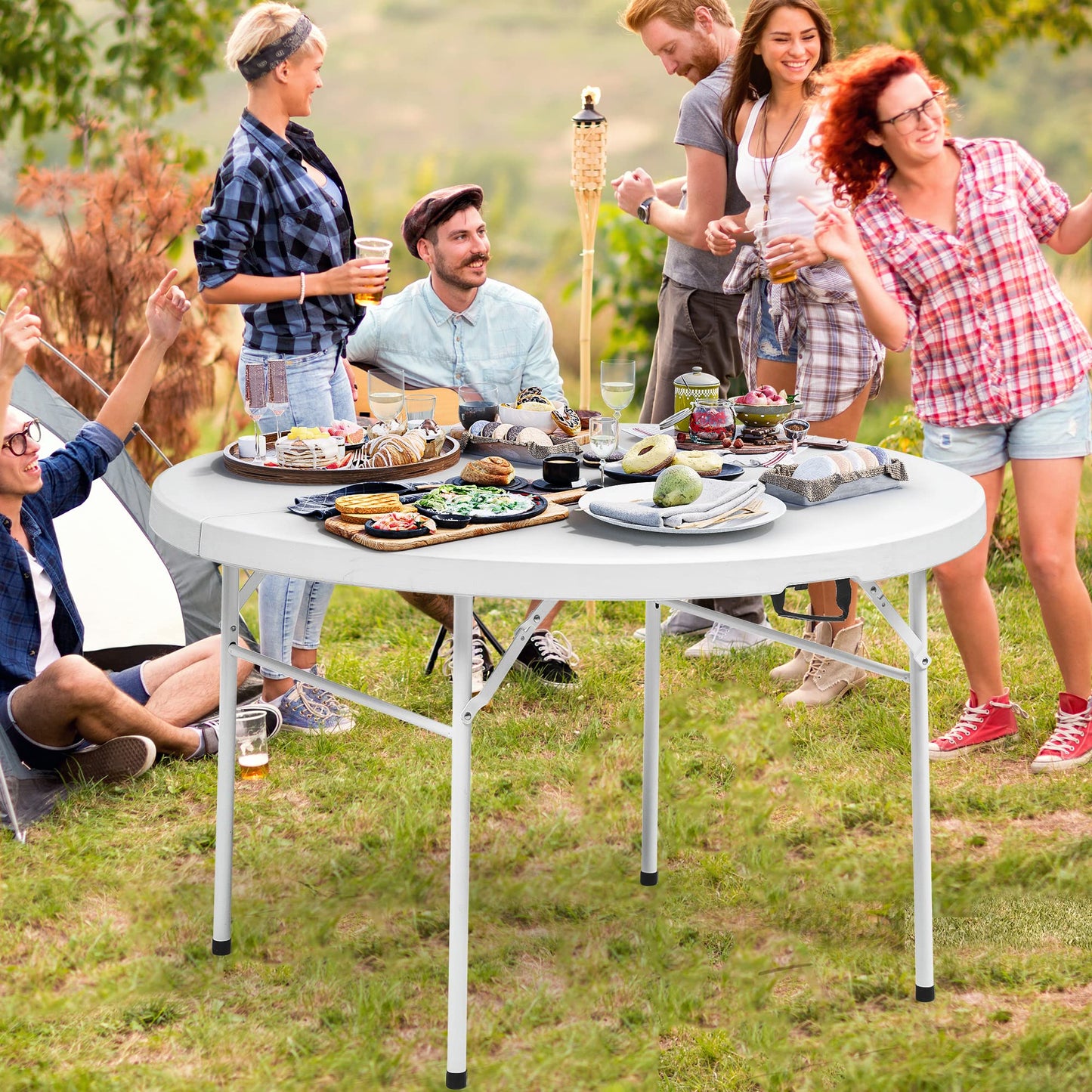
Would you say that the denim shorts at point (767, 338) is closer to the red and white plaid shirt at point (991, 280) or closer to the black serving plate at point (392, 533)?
the red and white plaid shirt at point (991, 280)

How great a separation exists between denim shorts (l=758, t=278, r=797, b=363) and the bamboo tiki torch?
0.60 meters

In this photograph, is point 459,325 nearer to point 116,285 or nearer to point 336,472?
point 336,472

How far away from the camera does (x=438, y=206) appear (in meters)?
3.52

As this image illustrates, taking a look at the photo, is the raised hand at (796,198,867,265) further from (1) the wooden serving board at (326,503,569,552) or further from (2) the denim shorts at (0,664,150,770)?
(2) the denim shorts at (0,664,150,770)

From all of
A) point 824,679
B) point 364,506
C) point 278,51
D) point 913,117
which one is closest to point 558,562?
point 364,506

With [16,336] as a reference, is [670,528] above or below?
below

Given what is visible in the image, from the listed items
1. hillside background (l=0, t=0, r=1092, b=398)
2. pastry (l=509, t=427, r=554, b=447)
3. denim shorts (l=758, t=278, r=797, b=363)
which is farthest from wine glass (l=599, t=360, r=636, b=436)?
hillside background (l=0, t=0, r=1092, b=398)

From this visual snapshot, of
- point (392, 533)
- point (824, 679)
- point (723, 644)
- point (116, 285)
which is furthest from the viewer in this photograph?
point (116, 285)

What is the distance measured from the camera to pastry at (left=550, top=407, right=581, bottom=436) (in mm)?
2676

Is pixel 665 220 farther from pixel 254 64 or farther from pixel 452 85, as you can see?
pixel 452 85

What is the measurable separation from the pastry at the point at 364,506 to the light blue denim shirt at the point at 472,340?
1.52 meters

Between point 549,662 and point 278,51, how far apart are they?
184cm

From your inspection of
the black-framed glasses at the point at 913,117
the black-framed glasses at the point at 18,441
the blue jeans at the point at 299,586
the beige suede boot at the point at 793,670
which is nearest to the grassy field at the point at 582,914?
the beige suede boot at the point at 793,670

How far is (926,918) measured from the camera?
244 centimetres
